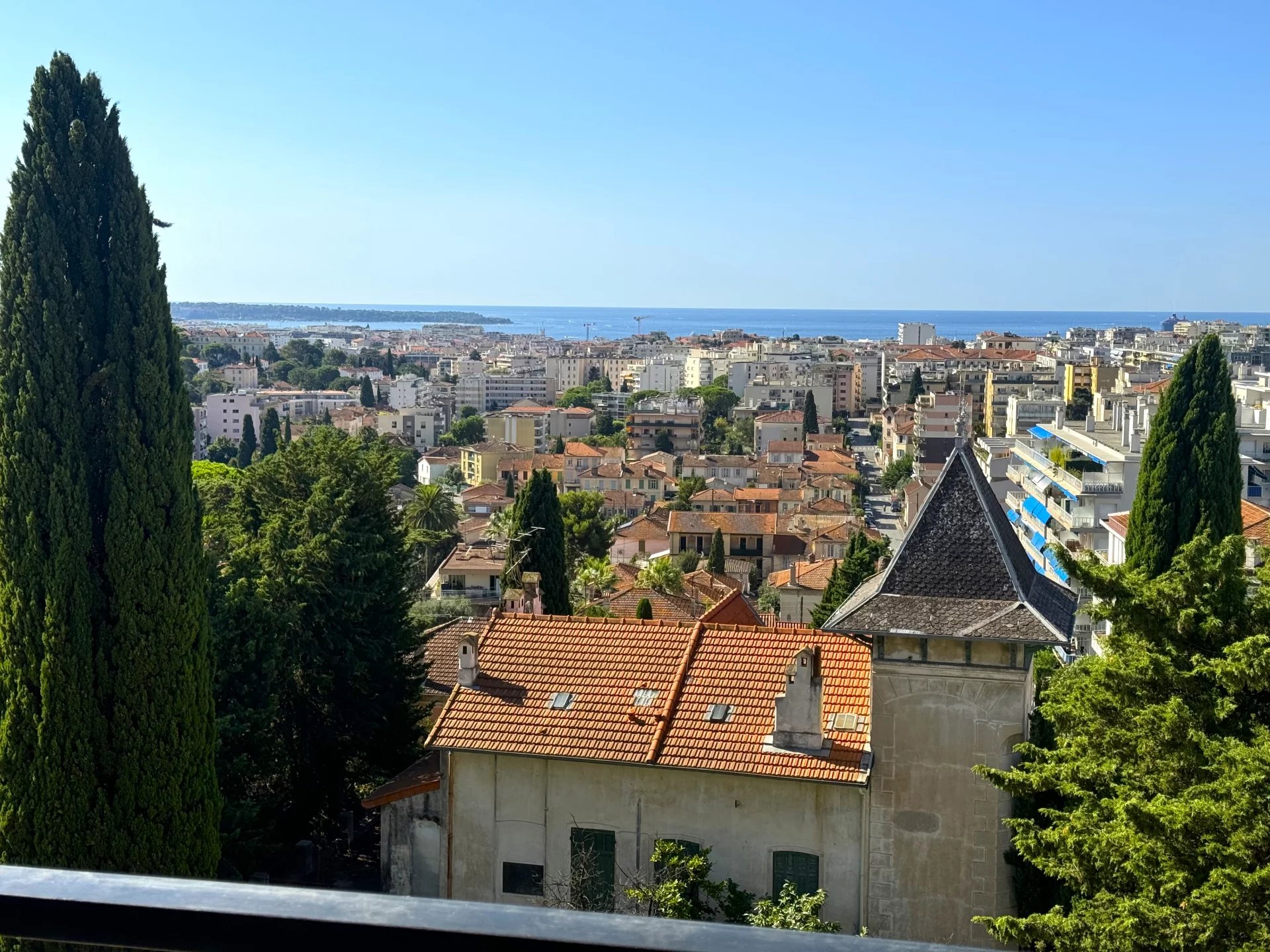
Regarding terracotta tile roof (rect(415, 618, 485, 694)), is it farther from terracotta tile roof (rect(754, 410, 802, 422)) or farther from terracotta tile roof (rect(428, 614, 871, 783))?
terracotta tile roof (rect(754, 410, 802, 422))

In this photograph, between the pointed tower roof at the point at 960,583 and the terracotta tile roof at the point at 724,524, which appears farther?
the terracotta tile roof at the point at 724,524

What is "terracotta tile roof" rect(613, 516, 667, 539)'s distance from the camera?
6041cm

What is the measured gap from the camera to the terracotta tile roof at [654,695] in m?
13.8

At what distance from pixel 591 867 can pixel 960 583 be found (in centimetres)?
521

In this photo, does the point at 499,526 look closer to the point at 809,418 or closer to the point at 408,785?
the point at 408,785

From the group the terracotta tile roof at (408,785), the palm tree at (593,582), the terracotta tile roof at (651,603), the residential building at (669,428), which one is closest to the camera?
the terracotta tile roof at (408,785)

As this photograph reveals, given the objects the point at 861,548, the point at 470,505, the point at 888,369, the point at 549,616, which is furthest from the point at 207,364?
the point at 549,616

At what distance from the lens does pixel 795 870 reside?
537 inches

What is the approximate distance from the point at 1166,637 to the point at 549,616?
790 cm

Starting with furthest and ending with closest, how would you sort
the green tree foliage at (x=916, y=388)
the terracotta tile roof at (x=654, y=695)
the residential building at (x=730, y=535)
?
1. the green tree foliage at (x=916, y=388)
2. the residential building at (x=730, y=535)
3. the terracotta tile roof at (x=654, y=695)

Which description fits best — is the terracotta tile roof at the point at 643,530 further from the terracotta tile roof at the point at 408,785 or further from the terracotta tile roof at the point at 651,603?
the terracotta tile roof at the point at 408,785

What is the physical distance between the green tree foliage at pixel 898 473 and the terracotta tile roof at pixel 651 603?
46.4 metres

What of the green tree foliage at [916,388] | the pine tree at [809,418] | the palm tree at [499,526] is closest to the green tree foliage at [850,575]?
the palm tree at [499,526]

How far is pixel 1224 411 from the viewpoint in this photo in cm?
2188
